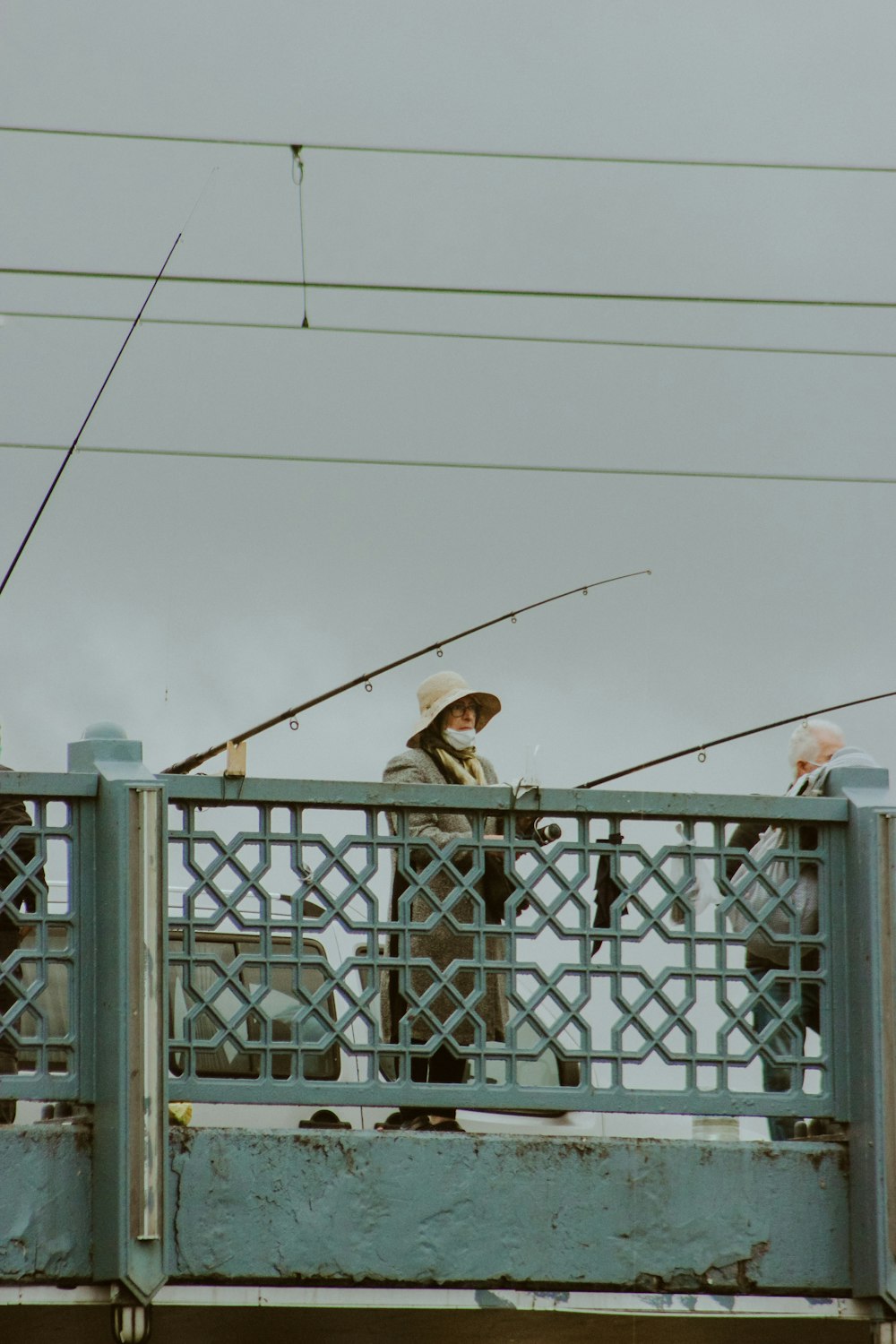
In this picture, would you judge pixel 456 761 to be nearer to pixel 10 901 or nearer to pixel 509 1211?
pixel 509 1211

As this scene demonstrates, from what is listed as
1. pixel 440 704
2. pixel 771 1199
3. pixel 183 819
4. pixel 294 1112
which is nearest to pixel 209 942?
pixel 294 1112

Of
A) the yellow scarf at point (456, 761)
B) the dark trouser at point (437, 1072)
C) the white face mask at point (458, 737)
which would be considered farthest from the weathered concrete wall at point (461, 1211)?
the white face mask at point (458, 737)

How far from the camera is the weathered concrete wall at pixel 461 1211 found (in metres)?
5.07

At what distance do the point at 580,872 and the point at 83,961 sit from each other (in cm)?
142

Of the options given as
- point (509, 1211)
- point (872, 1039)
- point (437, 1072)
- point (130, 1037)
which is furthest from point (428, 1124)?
point (872, 1039)

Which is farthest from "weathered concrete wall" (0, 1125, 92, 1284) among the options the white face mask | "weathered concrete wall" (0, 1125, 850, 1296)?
the white face mask

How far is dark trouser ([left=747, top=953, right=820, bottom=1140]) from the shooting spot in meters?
5.49

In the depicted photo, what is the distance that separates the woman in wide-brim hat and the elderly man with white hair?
797 millimetres

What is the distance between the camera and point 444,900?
556 centimetres

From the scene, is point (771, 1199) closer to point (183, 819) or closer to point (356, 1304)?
point (356, 1304)

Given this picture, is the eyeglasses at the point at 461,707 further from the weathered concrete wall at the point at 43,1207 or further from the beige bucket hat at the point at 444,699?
the weathered concrete wall at the point at 43,1207

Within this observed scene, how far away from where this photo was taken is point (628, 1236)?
5.36 metres

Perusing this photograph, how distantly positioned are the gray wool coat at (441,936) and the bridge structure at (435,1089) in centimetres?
2

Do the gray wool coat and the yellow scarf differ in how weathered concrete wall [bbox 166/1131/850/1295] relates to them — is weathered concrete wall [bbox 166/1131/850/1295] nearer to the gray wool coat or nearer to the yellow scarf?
the gray wool coat
